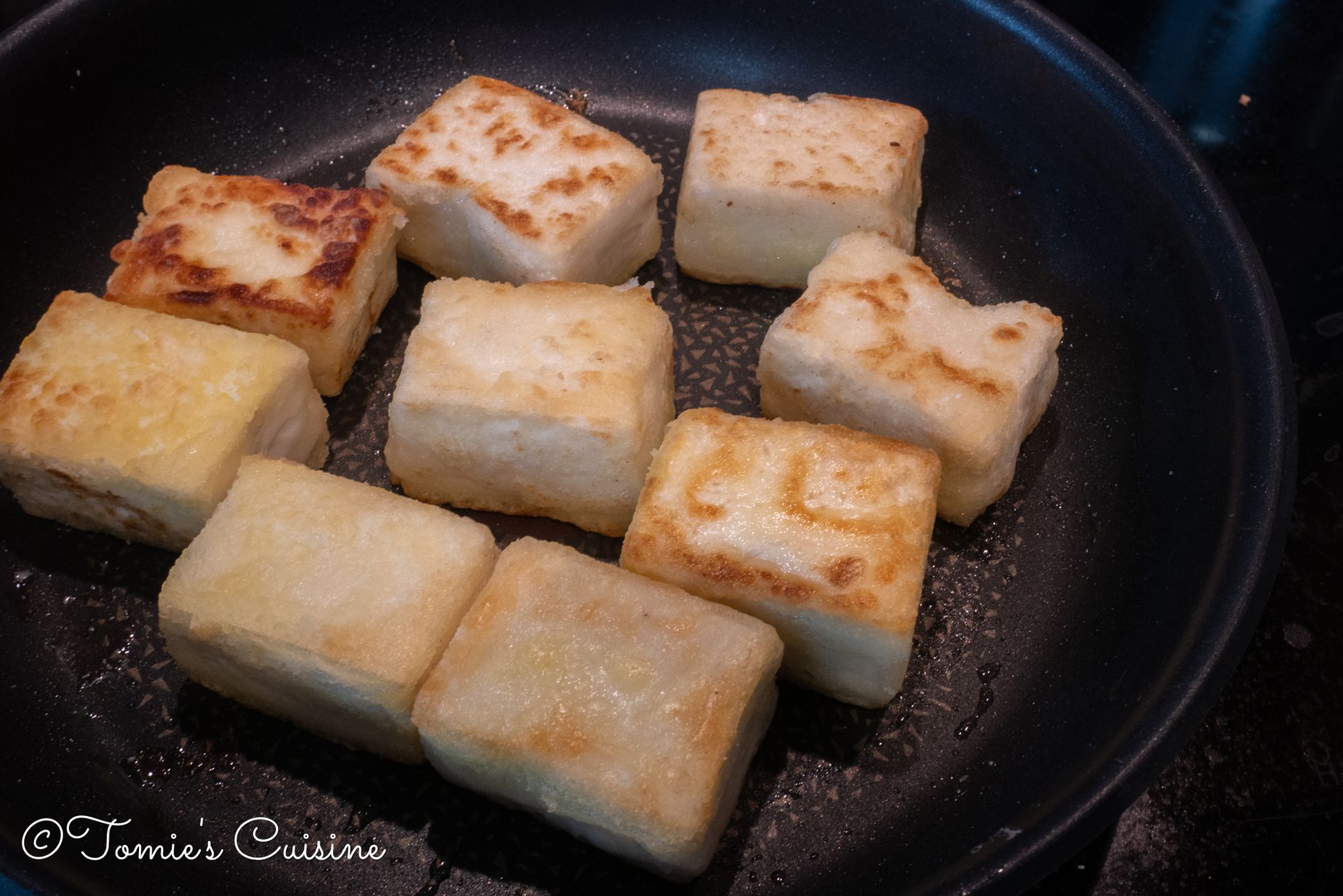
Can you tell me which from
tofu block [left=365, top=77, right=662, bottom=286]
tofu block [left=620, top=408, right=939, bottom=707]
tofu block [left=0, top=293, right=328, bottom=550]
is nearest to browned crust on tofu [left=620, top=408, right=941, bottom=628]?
tofu block [left=620, top=408, right=939, bottom=707]

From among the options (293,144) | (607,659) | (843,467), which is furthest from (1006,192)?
(293,144)

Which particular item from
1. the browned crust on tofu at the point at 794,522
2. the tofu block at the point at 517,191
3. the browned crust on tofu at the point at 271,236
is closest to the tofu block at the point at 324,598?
the browned crust on tofu at the point at 794,522

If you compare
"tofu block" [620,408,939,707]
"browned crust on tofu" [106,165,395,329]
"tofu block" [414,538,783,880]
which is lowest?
"tofu block" [414,538,783,880]

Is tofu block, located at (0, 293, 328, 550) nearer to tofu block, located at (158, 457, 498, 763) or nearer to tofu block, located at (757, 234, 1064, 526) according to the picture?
tofu block, located at (158, 457, 498, 763)

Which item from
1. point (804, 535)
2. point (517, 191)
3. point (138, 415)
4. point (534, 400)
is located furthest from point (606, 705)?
point (517, 191)

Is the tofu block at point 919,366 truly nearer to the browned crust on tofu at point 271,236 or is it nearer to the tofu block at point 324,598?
the tofu block at point 324,598

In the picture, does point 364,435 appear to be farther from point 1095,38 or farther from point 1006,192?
point 1095,38
